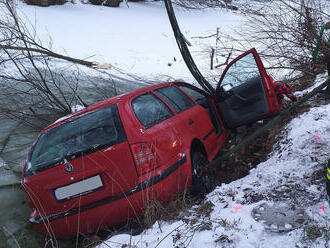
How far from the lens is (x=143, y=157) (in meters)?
3.01

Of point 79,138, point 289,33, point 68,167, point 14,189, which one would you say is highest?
point 289,33

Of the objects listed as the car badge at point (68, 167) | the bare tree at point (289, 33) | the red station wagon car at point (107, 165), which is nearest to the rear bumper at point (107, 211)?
the red station wagon car at point (107, 165)

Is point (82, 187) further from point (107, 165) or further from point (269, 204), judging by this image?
point (269, 204)

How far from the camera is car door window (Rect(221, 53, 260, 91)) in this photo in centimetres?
458

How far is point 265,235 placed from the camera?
235 cm

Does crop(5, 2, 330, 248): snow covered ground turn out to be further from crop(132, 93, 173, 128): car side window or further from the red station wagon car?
crop(132, 93, 173, 128): car side window

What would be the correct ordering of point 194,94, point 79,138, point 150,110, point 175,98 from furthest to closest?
1. point 194,94
2. point 175,98
3. point 150,110
4. point 79,138

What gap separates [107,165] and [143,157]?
34 cm

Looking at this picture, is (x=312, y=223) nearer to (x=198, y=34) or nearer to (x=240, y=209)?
(x=240, y=209)

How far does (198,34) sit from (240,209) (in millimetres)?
16367

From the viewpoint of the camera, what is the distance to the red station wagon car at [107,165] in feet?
9.73

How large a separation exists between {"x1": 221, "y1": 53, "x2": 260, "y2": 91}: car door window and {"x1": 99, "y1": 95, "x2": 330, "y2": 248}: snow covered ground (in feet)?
3.77

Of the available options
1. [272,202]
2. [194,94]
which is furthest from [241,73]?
[272,202]

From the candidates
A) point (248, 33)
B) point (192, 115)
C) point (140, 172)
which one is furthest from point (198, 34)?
point (140, 172)
